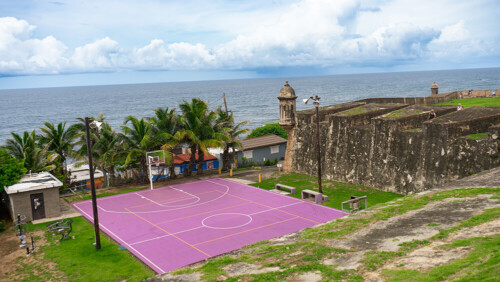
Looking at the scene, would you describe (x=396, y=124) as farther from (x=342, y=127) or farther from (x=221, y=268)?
(x=221, y=268)

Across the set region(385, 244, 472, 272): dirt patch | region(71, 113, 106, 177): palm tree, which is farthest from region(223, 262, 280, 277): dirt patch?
region(71, 113, 106, 177): palm tree

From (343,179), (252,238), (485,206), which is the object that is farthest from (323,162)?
(485,206)

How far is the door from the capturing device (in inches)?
1056

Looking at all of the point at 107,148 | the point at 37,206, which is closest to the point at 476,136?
the point at 107,148

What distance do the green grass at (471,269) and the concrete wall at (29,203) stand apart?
23.9 metres

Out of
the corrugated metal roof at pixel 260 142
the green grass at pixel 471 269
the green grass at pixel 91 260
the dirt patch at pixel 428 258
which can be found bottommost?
the green grass at pixel 91 260

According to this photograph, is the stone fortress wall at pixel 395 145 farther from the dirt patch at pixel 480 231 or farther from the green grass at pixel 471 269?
the green grass at pixel 471 269

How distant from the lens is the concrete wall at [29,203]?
26328mm

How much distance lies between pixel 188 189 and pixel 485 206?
78.1ft

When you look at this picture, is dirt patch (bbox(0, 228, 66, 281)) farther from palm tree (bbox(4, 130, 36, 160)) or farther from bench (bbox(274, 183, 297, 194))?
bench (bbox(274, 183, 297, 194))

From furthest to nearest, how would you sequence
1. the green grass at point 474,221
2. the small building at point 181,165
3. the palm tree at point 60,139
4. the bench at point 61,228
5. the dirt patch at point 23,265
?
the small building at point 181,165
the palm tree at point 60,139
the bench at point 61,228
the dirt patch at point 23,265
the green grass at point 474,221

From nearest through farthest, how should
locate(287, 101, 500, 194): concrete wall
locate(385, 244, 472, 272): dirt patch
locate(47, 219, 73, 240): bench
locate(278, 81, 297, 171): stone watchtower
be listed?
locate(385, 244, 472, 272): dirt patch, locate(47, 219, 73, 240): bench, locate(287, 101, 500, 194): concrete wall, locate(278, 81, 297, 171): stone watchtower

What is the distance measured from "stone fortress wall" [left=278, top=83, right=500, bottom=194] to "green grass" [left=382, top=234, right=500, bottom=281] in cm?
1622

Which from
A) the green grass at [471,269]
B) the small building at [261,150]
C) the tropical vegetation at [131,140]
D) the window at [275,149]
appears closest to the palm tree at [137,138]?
the tropical vegetation at [131,140]
